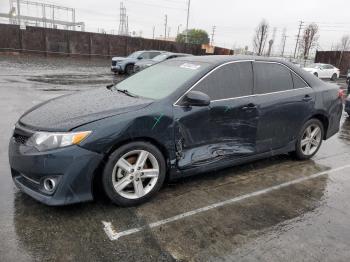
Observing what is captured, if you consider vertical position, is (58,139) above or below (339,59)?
below

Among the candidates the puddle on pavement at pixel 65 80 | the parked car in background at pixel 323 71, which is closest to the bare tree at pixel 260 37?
the parked car in background at pixel 323 71

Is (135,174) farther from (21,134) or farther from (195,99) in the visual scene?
(21,134)

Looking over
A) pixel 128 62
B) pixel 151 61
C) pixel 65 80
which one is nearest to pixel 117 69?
pixel 128 62

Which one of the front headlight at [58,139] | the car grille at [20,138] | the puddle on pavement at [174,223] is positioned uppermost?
the front headlight at [58,139]

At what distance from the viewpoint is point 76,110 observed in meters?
3.50

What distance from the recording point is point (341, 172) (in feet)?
16.0

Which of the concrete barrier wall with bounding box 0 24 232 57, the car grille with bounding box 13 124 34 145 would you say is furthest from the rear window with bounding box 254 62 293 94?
the concrete barrier wall with bounding box 0 24 232 57

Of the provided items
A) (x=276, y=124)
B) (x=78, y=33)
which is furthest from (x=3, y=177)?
(x=78, y=33)

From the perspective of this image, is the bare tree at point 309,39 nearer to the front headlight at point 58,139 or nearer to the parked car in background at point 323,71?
the parked car in background at point 323,71

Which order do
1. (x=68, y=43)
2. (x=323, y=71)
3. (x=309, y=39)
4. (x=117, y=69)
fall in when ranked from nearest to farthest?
1. (x=117, y=69)
2. (x=323, y=71)
3. (x=68, y=43)
4. (x=309, y=39)

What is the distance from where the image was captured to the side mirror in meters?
3.63

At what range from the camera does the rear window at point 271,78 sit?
14.6 feet

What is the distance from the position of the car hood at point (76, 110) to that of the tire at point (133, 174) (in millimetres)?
408

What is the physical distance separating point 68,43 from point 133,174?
2864cm
